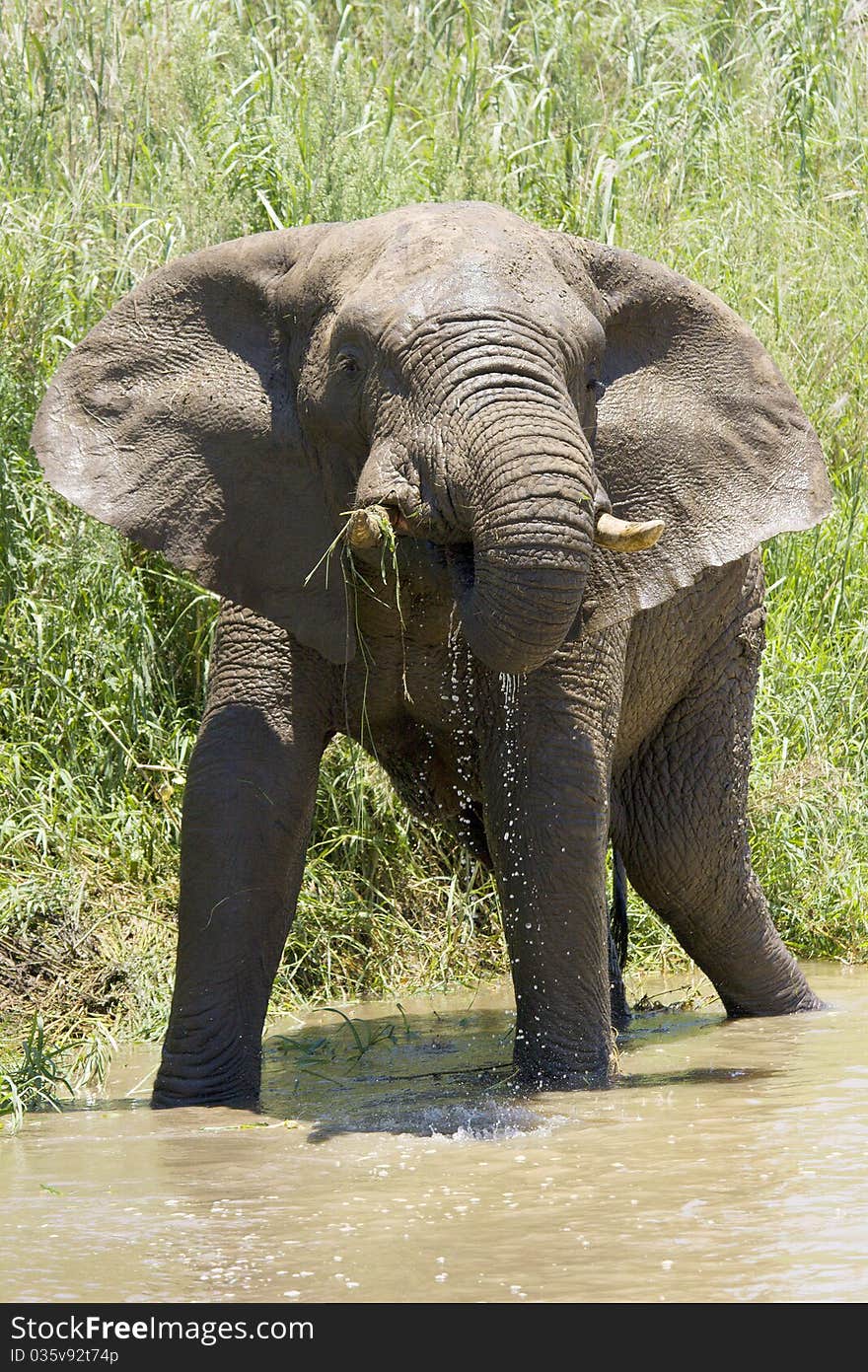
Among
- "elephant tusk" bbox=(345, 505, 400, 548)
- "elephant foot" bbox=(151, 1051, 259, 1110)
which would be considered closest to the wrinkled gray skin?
"elephant foot" bbox=(151, 1051, 259, 1110)

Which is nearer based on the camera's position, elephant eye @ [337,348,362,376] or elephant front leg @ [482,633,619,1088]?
elephant eye @ [337,348,362,376]

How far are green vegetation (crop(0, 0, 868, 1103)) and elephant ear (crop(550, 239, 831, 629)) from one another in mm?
1795

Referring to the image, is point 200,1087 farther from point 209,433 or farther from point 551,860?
point 209,433

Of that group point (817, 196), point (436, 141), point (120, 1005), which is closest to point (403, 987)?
point (120, 1005)

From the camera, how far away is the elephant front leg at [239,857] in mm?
4816

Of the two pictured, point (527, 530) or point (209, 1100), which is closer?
point (527, 530)

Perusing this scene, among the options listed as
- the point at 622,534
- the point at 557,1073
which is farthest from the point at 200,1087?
the point at 622,534

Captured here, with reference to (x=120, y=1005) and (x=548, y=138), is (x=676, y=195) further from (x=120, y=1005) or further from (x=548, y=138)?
(x=120, y=1005)

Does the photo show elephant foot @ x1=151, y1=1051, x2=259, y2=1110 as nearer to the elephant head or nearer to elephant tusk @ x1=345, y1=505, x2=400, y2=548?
the elephant head

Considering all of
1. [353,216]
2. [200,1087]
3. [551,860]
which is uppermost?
[353,216]

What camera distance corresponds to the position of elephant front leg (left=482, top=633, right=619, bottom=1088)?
4.89 m

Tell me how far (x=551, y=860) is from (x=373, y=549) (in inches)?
34.7

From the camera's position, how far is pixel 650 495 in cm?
514

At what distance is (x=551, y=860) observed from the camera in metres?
4.89
